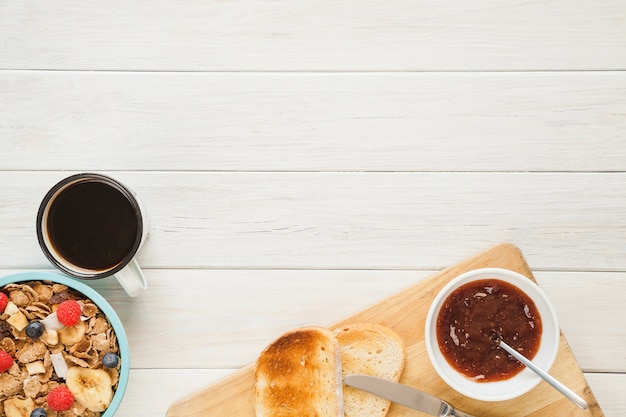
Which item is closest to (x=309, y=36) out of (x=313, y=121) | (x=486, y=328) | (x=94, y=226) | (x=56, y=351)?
(x=313, y=121)

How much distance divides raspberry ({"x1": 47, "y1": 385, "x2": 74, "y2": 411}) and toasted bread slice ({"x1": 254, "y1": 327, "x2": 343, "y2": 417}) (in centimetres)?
32

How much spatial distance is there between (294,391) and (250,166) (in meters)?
0.44

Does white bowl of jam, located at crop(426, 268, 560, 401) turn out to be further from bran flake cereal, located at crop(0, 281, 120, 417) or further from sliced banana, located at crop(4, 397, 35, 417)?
sliced banana, located at crop(4, 397, 35, 417)

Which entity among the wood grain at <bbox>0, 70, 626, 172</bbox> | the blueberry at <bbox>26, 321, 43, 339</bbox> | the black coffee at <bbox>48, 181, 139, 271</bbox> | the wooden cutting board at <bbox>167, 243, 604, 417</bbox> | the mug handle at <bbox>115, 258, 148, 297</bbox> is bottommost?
the wooden cutting board at <bbox>167, 243, 604, 417</bbox>

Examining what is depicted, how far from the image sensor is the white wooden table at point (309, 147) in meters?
1.37

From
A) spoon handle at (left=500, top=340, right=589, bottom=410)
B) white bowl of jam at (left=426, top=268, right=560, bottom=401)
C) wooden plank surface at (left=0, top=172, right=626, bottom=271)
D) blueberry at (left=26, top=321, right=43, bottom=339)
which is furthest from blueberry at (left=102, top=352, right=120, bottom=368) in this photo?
spoon handle at (left=500, top=340, right=589, bottom=410)

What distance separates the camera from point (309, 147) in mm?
1369

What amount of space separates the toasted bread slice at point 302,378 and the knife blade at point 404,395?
0.04 metres

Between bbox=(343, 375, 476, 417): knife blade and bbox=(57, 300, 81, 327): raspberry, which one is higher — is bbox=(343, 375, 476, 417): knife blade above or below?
below

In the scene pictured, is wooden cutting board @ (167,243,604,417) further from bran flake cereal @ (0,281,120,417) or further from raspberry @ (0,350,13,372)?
raspberry @ (0,350,13,372)

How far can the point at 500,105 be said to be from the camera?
137cm

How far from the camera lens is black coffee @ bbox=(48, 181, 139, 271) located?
1.22 metres

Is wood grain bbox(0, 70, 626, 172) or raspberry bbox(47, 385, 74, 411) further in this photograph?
wood grain bbox(0, 70, 626, 172)

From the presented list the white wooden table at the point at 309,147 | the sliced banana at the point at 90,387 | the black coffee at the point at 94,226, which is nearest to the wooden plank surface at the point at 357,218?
the white wooden table at the point at 309,147
